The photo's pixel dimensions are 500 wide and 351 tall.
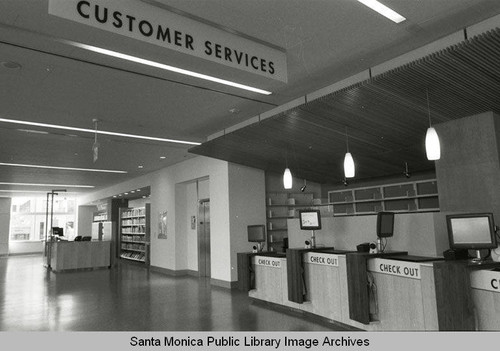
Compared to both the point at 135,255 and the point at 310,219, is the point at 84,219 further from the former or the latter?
the point at 310,219

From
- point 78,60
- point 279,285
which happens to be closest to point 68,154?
point 78,60

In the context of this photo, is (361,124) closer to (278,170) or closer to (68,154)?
(278,170)

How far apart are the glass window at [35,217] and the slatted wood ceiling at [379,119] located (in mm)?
16814

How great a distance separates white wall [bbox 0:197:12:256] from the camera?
1969 centimetres

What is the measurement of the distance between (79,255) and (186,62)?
1058cm

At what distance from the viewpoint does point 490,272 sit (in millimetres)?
3398

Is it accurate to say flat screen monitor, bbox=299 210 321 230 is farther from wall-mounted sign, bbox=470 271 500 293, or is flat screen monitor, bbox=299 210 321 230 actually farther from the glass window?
the glass window

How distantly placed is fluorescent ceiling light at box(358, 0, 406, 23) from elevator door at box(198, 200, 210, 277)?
7.61 meters

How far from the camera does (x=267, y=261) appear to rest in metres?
6.56

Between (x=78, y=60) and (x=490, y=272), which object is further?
(x=78, y=60)

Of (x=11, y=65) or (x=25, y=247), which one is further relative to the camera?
(x=25, y=247)

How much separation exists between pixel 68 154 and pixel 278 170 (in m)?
5.30

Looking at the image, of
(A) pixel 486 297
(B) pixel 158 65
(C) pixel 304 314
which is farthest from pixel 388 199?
(B) pixel 158 65
